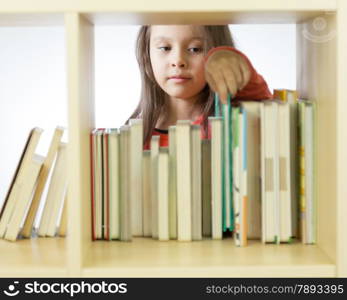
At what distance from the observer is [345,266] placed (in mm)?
1210

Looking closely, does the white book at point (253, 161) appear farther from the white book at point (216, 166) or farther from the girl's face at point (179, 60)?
the girl's face at point (179, 60)

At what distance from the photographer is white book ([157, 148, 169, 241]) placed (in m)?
1.38

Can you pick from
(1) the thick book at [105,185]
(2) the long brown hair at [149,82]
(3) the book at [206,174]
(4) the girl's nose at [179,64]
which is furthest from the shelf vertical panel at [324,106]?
(2) the long brown hair at [149,82]

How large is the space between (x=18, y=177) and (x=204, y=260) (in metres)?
0.51

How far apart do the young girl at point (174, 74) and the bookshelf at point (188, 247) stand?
466 millimetres

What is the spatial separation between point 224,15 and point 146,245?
519 millimetres

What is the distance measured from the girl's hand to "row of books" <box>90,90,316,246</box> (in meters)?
0.05

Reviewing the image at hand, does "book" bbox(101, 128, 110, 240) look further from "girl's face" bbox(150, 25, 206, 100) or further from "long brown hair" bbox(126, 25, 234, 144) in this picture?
"long brown hair" bbox(126, 25, 234, 144)

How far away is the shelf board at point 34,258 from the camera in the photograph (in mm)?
1217

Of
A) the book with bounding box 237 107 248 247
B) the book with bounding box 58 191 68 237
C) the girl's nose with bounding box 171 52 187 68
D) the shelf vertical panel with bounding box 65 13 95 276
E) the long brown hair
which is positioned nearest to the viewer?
the shelf vertical panel with bounding box 65 13 95 276

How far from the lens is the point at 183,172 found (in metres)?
1.37

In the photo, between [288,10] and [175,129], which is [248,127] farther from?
[288,10]

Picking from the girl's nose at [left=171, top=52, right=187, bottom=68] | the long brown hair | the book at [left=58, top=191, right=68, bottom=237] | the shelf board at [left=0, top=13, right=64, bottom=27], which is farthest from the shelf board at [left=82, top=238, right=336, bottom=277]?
the long brown hair

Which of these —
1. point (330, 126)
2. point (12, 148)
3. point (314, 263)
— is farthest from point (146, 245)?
point (12, 148)
